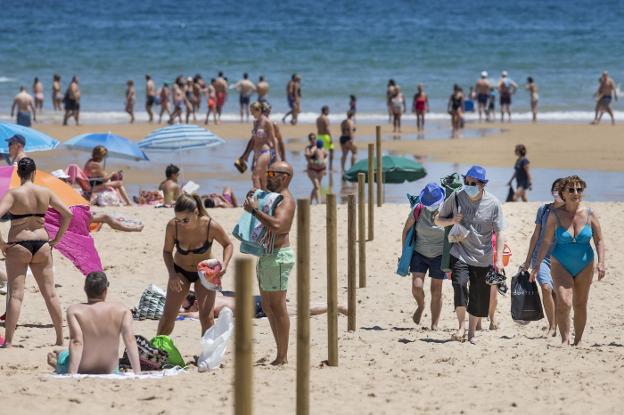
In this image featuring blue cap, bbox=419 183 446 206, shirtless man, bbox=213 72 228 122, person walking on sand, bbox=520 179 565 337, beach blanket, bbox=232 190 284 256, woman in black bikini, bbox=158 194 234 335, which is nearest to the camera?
beach blanket, bbox=232 190 284 256

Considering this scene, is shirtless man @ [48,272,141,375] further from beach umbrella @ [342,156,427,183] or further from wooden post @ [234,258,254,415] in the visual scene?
beach umbrella @ [342,156,427,183]

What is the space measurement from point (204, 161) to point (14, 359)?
1500cm

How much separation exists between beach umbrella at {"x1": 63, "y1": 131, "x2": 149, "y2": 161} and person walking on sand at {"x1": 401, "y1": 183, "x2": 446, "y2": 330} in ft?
26.1

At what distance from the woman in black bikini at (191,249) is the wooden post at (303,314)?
1211 millimetres

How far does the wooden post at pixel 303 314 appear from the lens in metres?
6.81

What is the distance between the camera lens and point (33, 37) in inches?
2581

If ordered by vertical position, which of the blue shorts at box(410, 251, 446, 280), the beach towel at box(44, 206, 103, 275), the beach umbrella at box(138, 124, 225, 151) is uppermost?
the beach umbrella at box(138, 124, 225, 151)

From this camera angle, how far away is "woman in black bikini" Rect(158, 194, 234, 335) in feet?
28.3

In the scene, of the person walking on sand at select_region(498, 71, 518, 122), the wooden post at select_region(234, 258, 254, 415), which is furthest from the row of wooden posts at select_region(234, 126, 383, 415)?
the person walking on sand at select_region(498, 71, 518, 122)

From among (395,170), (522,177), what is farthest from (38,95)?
(522,177)

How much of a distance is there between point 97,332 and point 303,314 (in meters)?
1.39

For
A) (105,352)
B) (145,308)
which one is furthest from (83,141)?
(105,352)

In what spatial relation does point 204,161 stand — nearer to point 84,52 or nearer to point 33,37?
point 84,52

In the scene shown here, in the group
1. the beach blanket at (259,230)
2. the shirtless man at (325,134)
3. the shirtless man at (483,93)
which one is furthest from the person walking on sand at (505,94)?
the beach blanket at (259,230)
